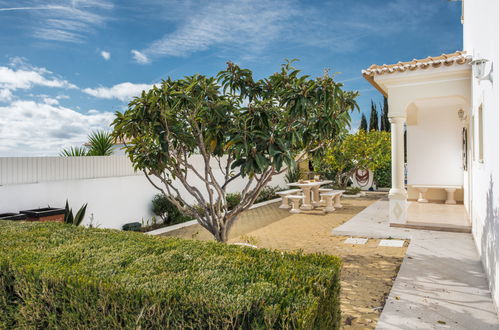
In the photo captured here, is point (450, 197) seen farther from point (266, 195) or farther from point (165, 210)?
point (165, 210)

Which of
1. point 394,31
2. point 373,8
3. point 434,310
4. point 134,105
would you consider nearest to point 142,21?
point 134,105

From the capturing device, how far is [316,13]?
1207cm

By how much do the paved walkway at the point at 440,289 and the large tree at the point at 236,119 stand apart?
88.6 inches

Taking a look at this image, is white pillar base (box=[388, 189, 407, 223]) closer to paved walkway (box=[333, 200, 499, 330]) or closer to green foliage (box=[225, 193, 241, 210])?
paved walkway (box=[333, 200, 499, 330])

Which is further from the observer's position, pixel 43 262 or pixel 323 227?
pixel 323 227

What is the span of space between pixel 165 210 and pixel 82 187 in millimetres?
2522

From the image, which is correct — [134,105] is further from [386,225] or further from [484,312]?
[386,225]

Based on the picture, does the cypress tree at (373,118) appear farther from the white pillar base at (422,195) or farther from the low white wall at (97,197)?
the low white wall at (97,197)

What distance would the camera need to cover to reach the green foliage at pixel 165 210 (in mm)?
10133

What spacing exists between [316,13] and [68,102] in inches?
338

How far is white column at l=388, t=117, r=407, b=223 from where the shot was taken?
862 centimetres

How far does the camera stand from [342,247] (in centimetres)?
734

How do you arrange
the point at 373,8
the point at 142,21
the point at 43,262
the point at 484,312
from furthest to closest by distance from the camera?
1. the point at 373,8
2. the point at 142,21
3. the point at 484,312
4. the point at 43,262

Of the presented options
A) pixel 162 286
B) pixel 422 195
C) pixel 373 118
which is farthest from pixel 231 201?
pixel 373 118
